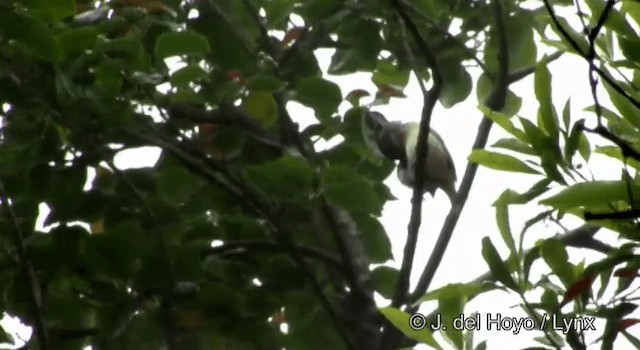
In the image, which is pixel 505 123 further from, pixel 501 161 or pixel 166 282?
pixel 166 282

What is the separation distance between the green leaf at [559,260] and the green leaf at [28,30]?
0.59 meters

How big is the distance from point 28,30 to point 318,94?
64 centimetres

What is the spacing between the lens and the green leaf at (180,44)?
4.83 feet

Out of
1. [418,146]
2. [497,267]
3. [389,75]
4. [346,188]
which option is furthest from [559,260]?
[389,75]

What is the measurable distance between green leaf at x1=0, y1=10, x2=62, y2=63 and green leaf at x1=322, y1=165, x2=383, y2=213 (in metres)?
0.46

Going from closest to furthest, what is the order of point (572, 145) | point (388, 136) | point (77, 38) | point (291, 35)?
point (572, 145)
point (77, 38)
point (291, 35)
point (388, 136)

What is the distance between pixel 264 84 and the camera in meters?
1.61

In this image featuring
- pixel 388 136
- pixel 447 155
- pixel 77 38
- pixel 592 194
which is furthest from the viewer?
pixel 447 155

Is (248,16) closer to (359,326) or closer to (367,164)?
(367,164)

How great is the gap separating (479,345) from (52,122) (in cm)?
74

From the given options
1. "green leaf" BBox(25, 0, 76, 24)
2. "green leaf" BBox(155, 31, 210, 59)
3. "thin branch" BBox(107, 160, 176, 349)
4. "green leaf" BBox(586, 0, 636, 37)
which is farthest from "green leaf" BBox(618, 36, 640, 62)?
"thin branch" BBox(107, 160, 176, 349)

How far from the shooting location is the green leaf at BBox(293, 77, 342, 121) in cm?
172

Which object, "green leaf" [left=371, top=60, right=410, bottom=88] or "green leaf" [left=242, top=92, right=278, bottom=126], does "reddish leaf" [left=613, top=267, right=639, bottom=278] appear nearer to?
"green leaf" [left=242, top=92, right=278, bottom=126]

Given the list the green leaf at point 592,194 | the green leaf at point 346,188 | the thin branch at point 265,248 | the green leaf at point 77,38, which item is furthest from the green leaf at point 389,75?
the green leaf at point 592,194
